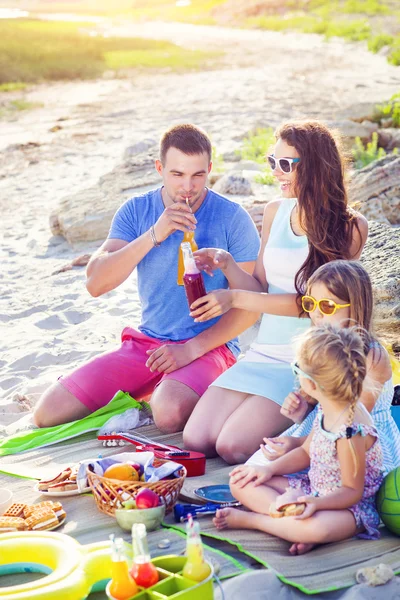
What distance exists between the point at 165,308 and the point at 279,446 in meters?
1.42

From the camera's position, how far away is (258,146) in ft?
34.9

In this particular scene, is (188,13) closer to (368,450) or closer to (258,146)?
(258,146)

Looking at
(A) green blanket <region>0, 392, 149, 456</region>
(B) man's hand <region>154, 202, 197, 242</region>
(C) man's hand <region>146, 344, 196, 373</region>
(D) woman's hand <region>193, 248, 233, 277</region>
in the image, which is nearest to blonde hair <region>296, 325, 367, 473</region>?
(D) woman's hand <region>193, 248, 233, 277</region>

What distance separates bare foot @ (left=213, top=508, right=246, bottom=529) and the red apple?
A: 0.83 ft

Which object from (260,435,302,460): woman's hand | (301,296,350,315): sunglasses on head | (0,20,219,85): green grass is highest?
(0,20,219,85): green grass

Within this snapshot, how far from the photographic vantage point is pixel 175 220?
4203mm

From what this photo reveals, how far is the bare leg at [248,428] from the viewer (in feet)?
12.9

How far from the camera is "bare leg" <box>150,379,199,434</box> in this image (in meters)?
4.34

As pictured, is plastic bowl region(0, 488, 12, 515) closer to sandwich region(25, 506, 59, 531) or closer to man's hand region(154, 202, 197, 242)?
sandwich region(25, 506, 59, 531)

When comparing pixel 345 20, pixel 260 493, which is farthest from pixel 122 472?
pixel 345 20

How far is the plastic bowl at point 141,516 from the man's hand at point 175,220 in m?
1.52

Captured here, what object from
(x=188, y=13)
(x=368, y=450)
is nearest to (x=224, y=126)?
(x=368, y=450)

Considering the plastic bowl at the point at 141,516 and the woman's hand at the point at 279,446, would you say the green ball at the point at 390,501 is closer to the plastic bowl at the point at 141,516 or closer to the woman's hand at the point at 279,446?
the woman's hand at the point at 279,446

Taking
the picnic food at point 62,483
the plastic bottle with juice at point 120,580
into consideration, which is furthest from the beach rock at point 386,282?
the plastic bottle with juice at point 120,580
